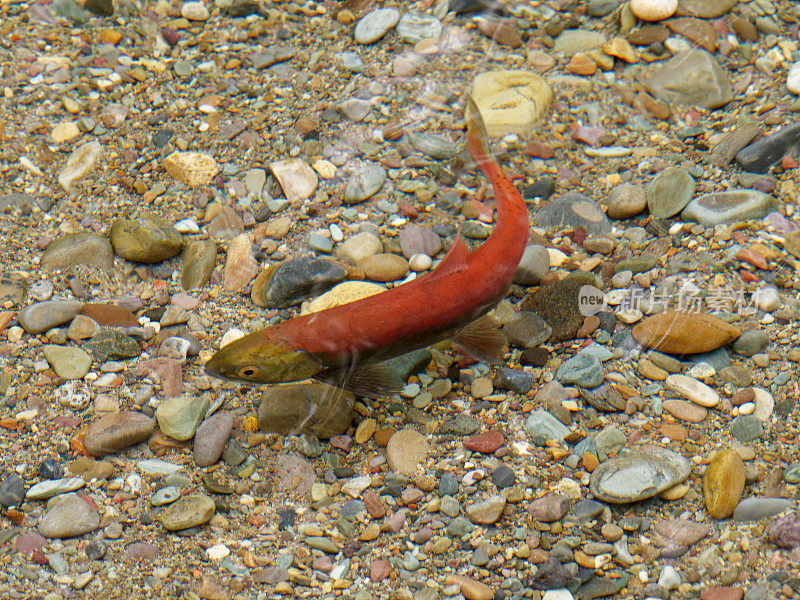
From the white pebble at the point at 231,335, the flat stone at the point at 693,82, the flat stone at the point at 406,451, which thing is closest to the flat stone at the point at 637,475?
the flat stone at the point at 406,451

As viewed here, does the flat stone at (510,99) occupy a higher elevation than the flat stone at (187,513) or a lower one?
higher

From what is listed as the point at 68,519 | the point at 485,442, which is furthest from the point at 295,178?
the point at 68,519

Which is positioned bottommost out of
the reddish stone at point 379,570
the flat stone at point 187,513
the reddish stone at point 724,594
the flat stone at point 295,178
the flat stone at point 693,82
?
the reddish stone at point 379,570

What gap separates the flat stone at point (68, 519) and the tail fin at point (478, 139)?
270 cm

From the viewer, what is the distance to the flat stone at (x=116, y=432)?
3516 millimetres

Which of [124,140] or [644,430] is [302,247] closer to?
[124,140]

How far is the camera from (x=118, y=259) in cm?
441

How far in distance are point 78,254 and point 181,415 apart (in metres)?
1.33

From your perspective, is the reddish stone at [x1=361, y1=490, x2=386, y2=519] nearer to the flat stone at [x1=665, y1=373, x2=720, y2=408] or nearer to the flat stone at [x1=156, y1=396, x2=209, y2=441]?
the flat stone at [x1=156, y1=396, x2=209, y2=441]

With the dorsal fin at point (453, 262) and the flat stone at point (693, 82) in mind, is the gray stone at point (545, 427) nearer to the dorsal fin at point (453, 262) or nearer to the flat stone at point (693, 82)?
the dorsal fin at point (453, 262)

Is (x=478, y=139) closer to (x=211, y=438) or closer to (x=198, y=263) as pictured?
(x=198, y=263)

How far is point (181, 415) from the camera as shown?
3652 millimetres

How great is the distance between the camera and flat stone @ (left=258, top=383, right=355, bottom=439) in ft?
12.0

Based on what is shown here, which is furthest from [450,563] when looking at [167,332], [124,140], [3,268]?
[124,140]
